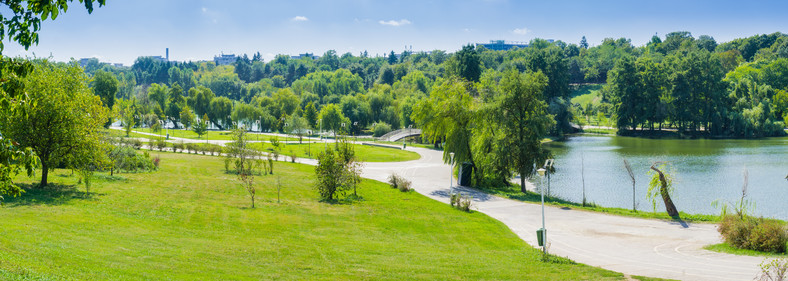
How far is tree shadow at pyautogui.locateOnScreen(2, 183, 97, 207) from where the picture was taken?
2339 centimetres

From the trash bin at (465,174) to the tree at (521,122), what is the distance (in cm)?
349

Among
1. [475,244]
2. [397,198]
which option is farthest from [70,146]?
[475,244]

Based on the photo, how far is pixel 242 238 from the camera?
20.4 m

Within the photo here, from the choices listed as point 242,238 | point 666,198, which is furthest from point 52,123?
point 666,198

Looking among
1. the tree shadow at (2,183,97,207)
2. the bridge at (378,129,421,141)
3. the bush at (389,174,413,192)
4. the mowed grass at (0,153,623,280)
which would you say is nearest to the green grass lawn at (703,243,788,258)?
the mowed grass at (0,153,623,280)

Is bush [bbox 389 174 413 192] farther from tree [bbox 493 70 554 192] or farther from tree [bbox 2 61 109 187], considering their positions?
tree [bbox 2 61 109 187]

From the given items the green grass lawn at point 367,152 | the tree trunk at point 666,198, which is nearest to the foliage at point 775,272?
the tree trunk at point 666,198

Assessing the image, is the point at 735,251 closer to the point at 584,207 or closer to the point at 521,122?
the point at 584,207

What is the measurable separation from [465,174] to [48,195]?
26.4 meters

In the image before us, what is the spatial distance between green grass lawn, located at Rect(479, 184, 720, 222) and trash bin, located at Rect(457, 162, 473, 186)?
152 cm

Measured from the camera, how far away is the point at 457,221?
27250 millimetres

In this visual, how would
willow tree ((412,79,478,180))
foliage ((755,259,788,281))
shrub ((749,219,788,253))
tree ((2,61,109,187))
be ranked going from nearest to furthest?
foliage ((755,259,788,281)) → shrub ((749,219,788,253)) → tree ((2,61,109,187)) → willow tree ((412,79,478,180))

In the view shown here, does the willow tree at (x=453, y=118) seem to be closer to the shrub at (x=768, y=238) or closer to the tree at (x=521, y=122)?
the tree at (x=521, y=122)

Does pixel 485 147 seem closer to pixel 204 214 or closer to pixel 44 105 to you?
pixel 204 214
